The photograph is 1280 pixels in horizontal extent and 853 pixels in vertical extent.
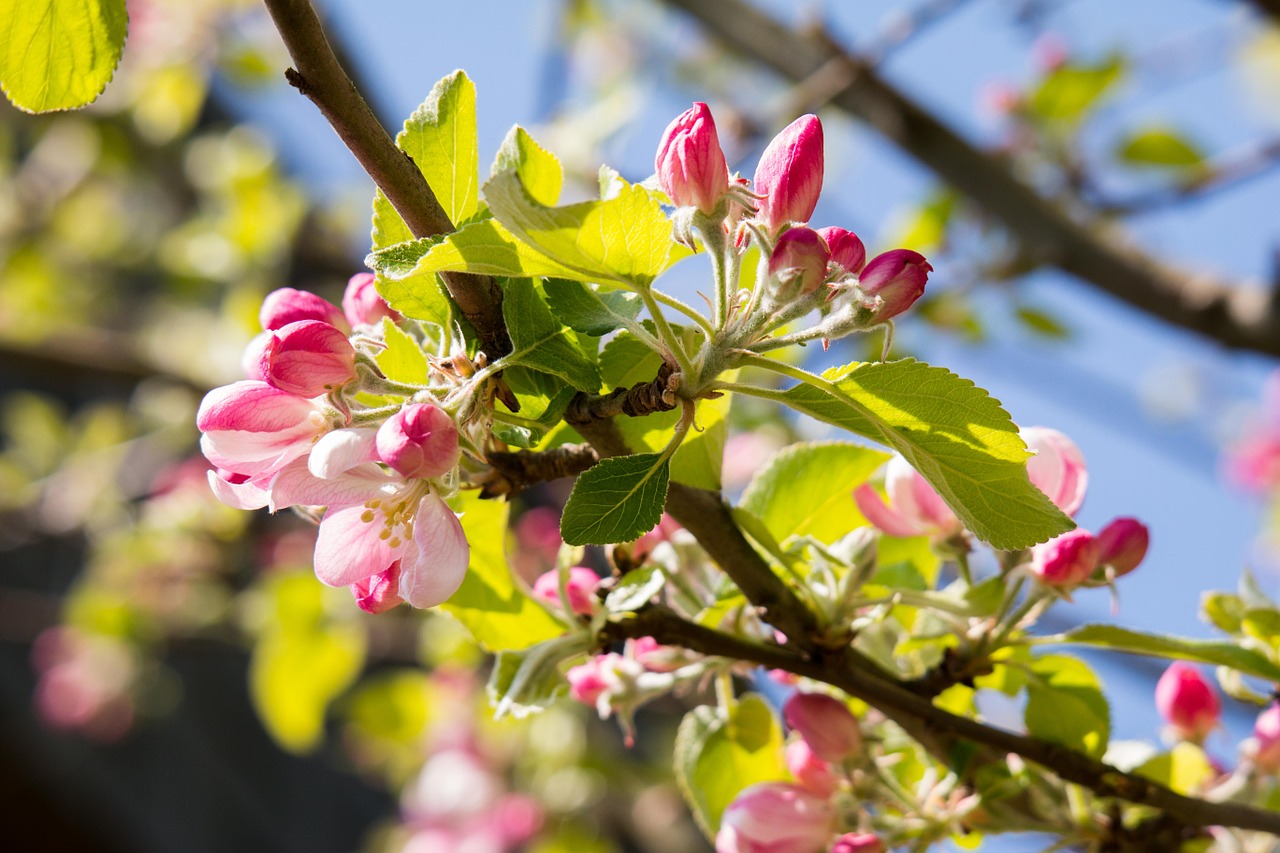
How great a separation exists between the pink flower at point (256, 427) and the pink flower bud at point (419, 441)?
0.24 feet

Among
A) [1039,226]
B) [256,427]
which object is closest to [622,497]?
[256,427]

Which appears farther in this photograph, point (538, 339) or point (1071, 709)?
point (1071, 709)

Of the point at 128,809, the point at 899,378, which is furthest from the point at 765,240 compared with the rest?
the point at 128,809

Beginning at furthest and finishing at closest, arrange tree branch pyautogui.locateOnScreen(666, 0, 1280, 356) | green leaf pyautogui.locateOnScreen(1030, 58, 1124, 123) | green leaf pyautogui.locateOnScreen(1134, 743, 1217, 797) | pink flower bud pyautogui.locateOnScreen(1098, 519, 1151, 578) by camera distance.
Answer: green leaf pyautogui.locateOnScreen(1030, 58, 1124, 123)
tree branch pyautogui.locateOnScreen(666, 0, 1280, 356)
green leaf pyautogui.locateOnScreen(1134, 743, 1217, 797)
pink flower bud pyautogui.locateOnScreen(1098, 519, 1151, 578)

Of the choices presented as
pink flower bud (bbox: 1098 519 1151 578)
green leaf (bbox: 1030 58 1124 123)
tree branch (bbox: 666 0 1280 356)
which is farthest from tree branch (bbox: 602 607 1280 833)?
green leaf (bbox: 1030 58 1124 123)

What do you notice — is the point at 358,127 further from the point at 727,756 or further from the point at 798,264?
the point at 727,756

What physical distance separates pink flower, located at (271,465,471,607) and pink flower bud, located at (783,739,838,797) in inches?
12.6

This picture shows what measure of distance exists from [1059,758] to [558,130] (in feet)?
4.75

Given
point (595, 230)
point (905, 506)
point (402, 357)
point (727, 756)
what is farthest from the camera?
point (727, 756)

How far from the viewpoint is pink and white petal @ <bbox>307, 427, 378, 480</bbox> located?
1.79 ft

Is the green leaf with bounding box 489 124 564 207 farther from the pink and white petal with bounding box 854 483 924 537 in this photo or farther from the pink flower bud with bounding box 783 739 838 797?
the pink flower bud with bounding box 783 739 838 797

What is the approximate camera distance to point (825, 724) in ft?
2.42

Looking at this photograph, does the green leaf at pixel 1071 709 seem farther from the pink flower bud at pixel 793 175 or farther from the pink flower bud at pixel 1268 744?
the pink flower bud at pixel 793 175

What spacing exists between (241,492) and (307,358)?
10 cm
